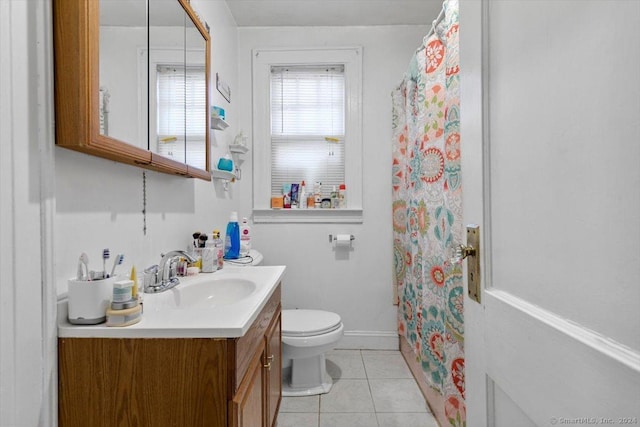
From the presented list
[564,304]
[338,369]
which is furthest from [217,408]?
[338,369]

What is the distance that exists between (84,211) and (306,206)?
5.35ft

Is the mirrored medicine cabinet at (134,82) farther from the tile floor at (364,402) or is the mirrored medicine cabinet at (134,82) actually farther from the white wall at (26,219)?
the tile floor at (364,402)

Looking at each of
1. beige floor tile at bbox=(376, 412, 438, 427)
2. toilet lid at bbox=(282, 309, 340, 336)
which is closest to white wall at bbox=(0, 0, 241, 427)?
toilet lid at bbox=(282, 309, 340, 336)

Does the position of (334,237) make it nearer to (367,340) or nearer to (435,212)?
(367,340)

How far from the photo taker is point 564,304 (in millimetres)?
485

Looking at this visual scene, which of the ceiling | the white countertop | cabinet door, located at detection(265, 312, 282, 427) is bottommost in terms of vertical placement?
cabinet door, located at detection(265, 312, 282, 427)

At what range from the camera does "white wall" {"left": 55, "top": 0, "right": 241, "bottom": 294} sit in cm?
82

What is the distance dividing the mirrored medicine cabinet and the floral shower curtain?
1.11 meters

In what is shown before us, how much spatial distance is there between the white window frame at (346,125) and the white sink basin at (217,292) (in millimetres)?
1166

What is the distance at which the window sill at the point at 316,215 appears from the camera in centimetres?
241

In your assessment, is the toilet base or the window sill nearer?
the toilet base

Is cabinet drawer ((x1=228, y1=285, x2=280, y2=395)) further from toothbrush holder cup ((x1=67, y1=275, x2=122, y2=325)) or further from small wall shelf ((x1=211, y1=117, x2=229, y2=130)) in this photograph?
small wall shelf ((x1=211, y1=117, x2=229, y2=130))

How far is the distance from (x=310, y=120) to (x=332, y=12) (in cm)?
75

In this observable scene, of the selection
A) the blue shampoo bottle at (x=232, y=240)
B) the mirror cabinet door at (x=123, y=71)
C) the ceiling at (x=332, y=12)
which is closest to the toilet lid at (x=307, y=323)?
the blue shampoo bottle at (x=232, y=240)
